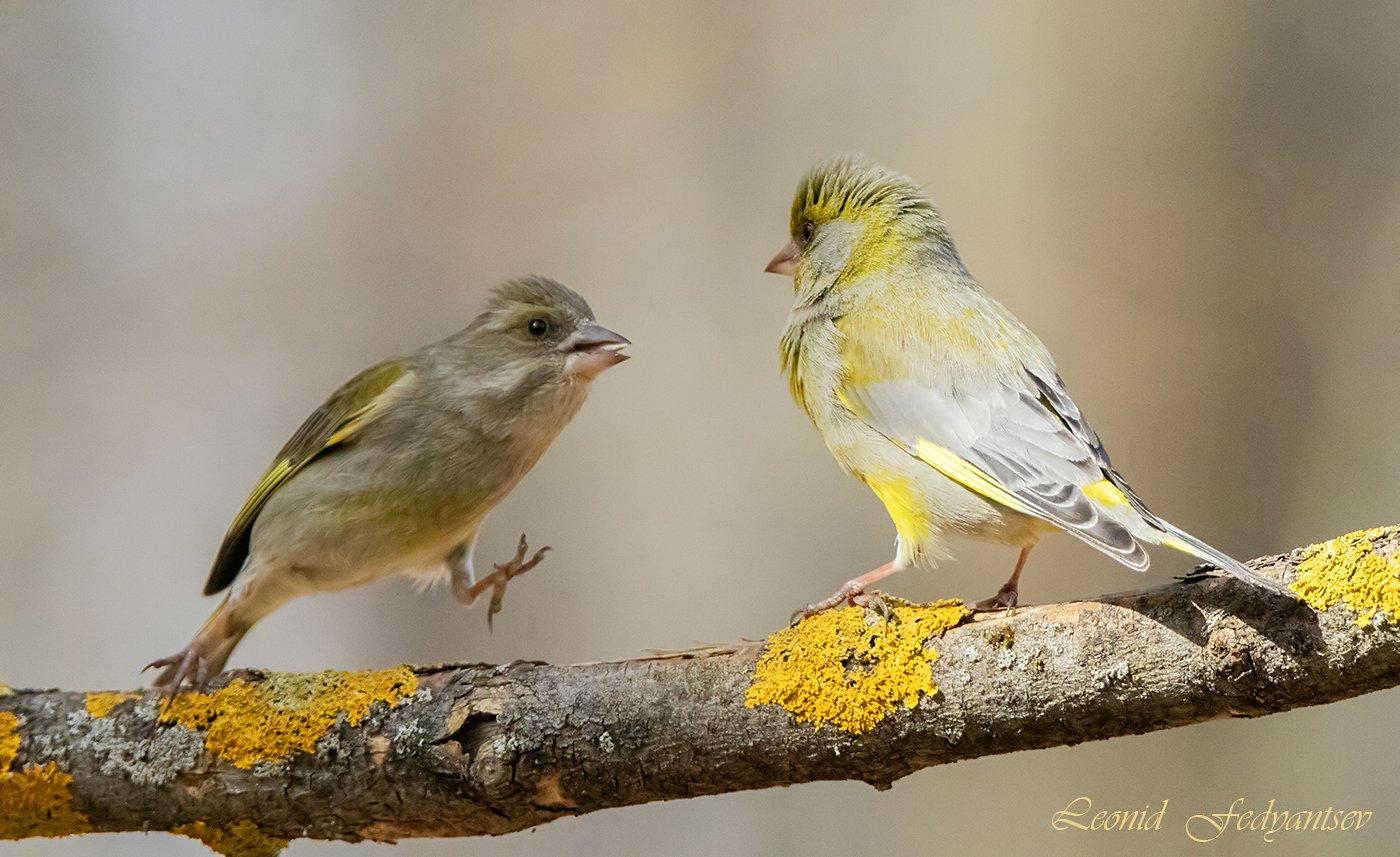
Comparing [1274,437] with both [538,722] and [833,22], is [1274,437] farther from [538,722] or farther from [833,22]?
[538,722]

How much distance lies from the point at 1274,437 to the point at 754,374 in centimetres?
236

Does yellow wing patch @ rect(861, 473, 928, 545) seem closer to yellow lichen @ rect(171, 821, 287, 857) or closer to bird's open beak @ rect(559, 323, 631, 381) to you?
bird's open beak @ rect(559, 323, 631, 381)

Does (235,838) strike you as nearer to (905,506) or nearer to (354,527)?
(354,527)

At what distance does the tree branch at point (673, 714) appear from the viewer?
2338mm

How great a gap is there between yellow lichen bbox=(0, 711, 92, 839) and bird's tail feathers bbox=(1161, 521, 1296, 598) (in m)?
2.50

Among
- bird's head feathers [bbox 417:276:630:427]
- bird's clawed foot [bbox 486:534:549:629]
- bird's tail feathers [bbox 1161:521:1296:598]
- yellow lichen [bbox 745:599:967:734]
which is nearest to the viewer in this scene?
bird's tail feathers [bbox 1161:521:1296:598]

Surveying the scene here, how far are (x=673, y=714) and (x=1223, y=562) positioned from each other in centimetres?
117

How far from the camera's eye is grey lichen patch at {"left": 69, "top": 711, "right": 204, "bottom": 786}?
2.77 metres

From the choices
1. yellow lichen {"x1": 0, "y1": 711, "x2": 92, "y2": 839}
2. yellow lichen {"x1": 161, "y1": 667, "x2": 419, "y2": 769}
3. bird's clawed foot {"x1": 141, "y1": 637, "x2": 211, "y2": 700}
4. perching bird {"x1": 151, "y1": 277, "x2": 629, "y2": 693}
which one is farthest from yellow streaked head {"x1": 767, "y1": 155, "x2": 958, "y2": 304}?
yellow lichen {"x1": 0, "y1": 711, "x2": 92, "y2": 839}

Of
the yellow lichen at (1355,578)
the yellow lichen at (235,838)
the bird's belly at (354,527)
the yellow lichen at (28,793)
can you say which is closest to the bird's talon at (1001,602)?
the yellow lichen at (1355,578)

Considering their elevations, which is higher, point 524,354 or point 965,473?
point 524,354

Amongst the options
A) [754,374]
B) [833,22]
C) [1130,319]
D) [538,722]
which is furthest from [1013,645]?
[833,22]

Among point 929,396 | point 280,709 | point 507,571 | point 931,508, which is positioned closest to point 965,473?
point 931,508

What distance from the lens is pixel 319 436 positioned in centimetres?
384
